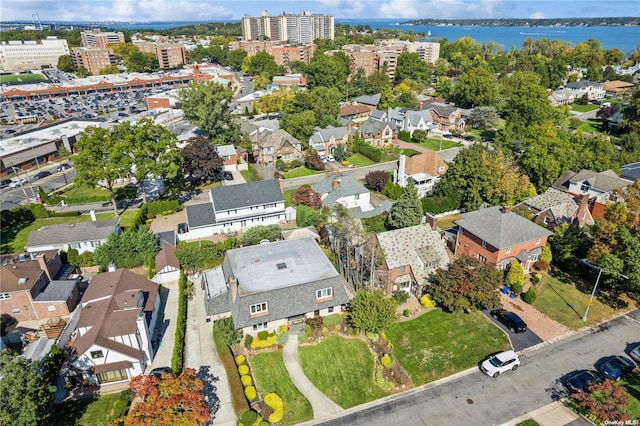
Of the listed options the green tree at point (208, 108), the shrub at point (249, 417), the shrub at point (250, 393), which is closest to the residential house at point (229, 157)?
the green tree at point (208, 108)

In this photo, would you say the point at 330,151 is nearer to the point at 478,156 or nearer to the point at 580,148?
the point at 478,156

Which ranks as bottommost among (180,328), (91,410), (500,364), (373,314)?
(91,410)

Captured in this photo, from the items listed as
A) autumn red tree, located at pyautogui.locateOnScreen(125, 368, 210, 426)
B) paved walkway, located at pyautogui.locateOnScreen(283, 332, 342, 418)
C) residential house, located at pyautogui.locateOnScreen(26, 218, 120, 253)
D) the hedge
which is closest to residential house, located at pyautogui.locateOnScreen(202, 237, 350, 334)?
the hedge

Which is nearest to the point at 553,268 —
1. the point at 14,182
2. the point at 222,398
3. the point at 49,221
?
the point at 222,398

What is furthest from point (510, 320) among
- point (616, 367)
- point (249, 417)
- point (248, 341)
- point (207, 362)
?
point (207, 362)

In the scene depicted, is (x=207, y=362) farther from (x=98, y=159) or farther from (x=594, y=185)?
(x=594, y=185)

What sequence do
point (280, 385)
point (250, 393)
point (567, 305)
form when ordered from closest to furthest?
point (250, 393) → point (280, 385) → point (567, 305)
